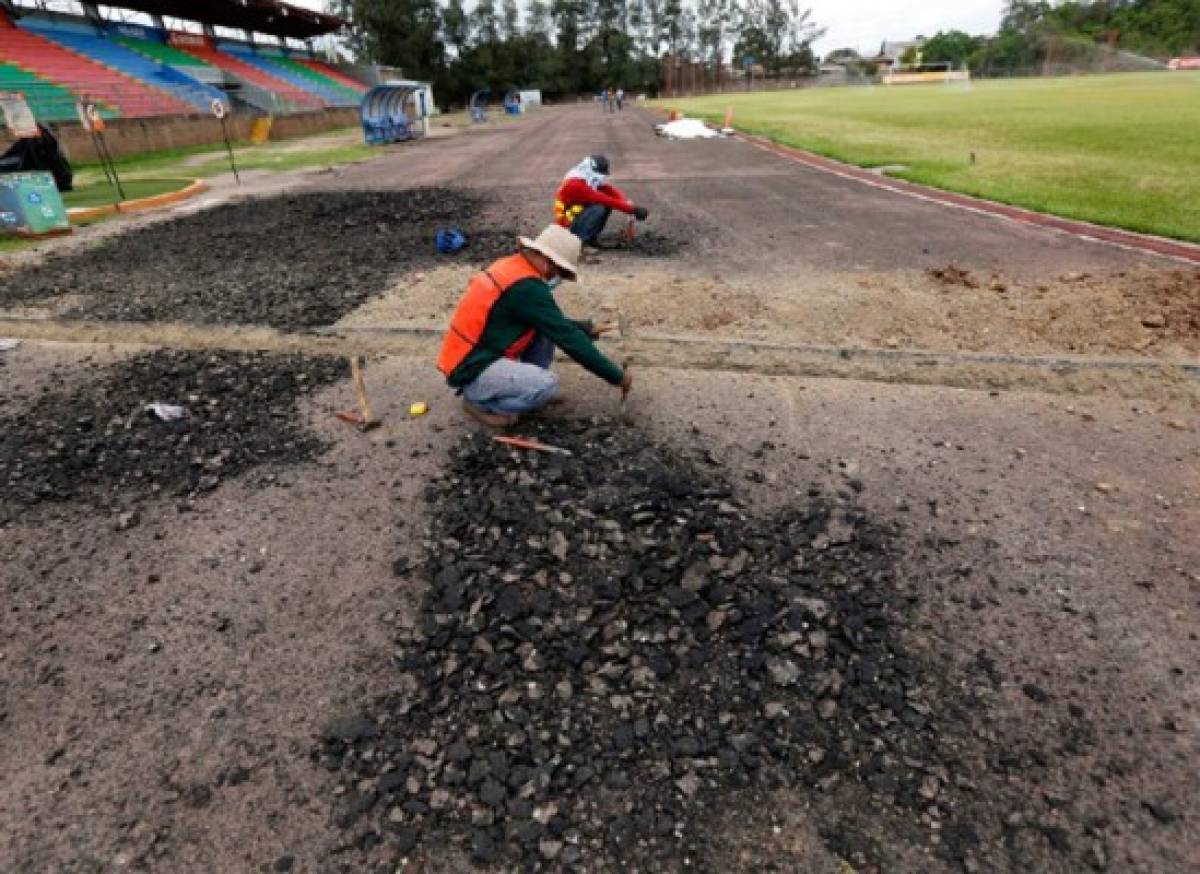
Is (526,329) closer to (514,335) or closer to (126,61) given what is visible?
(514,335)

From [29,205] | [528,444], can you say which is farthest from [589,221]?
[29,205]

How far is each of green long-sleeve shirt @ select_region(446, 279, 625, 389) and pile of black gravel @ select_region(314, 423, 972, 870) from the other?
2.99 feet

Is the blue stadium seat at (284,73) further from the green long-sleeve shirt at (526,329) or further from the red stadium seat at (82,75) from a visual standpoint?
the green long-sleeve shirt at (526,329)

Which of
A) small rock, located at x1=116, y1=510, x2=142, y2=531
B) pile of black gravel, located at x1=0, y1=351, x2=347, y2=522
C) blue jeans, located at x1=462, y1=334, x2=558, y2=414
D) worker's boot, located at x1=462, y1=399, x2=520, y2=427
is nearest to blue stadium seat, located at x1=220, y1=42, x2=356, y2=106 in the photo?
pile of black gravel, located at x1=0, y1=351, x2=347, y2=522

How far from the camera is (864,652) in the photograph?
295cm

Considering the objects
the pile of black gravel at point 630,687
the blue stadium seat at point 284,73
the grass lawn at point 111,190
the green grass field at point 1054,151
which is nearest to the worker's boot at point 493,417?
the pile of black gravel at point 630,687

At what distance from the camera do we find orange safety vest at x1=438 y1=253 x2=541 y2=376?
428 cm

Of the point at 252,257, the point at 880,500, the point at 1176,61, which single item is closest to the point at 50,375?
the point at 252,257

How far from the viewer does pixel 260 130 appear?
107ft

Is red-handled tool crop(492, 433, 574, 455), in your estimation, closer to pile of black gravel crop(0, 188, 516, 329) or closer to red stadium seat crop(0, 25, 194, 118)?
pile of black gravel crop(0, 188, 516, 329)

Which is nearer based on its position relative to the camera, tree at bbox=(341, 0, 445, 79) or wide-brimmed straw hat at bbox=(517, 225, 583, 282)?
wide-brimmed straw hat at bbox=(517, 225, 583, 282)

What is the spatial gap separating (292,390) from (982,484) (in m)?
5.27

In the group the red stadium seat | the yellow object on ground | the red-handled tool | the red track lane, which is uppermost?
the red stadium seat

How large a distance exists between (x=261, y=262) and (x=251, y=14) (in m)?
47.8
